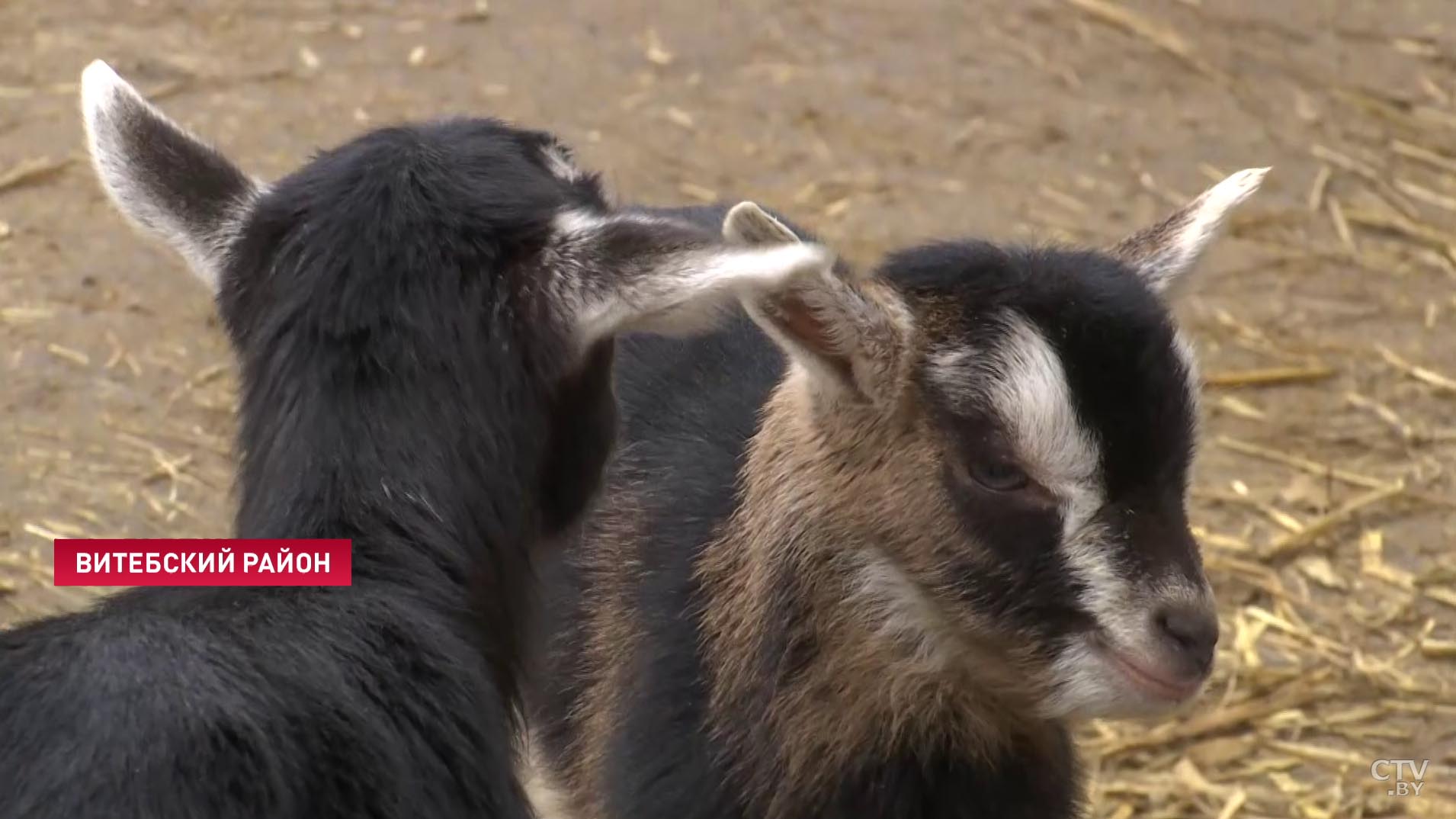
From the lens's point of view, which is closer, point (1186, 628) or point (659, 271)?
point (659, 271)

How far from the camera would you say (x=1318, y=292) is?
724cm

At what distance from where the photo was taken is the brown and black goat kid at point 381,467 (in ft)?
9.04

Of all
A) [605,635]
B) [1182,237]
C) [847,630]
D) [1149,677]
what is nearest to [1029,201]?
[1182,237]

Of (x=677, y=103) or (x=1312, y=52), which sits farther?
(x=1312, y=52)

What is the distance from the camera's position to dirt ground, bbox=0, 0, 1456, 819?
5594 mm

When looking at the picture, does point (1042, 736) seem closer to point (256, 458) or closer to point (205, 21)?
point (256, 458)

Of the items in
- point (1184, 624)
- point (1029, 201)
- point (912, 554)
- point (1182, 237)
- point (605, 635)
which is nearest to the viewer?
point (1184, 624)

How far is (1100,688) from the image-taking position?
3.44 meters

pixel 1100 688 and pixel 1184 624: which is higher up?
pixel 1184 624

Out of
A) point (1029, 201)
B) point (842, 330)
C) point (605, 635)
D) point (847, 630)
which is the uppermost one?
point (842, 330)

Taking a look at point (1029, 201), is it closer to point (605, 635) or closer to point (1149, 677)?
point (605, 635)

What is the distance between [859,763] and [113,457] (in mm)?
3225

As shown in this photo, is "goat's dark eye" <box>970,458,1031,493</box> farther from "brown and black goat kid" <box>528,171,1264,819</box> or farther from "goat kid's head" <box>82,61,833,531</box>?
"goat kid's head" <box>82,61,833,531</box>

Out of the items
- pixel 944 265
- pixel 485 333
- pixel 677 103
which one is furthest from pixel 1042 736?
pixel 677 103
